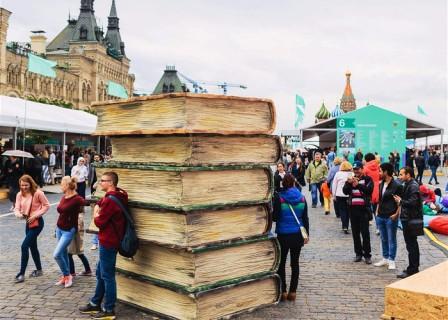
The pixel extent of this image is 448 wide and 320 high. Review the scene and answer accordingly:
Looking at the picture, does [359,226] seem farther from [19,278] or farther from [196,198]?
[19,278]

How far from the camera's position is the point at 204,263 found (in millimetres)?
5586

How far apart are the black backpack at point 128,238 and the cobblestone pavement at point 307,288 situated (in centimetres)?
85

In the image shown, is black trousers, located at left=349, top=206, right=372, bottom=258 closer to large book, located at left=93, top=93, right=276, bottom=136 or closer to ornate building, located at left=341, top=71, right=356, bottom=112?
large book, located at left=93, top=93, right=276, bottom=136

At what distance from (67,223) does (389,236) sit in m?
5.08

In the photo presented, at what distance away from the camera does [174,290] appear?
5.60 meters

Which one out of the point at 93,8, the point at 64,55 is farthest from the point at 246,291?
the point at 93,8

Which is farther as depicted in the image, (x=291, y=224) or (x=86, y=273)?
(x=86, y=273)

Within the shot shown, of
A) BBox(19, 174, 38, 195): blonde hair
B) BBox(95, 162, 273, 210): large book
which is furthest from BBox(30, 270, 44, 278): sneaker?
BBox(95, 162, 273, 210): large book

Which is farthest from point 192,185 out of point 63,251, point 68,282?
point 68,282

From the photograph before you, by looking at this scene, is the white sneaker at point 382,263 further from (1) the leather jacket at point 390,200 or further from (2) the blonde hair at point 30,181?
(2) the blonde hair at point 30,181

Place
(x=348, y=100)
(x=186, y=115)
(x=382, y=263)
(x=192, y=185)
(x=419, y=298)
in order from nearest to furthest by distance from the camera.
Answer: (x=419, y=298) → (x=186, y=115) → (x=192, y=185) → (x=382, y=263) → (x=348, y=100)

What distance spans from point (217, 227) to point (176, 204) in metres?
0.60

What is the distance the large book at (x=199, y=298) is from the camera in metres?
5.58

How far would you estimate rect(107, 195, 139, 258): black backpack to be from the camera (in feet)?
18.9
